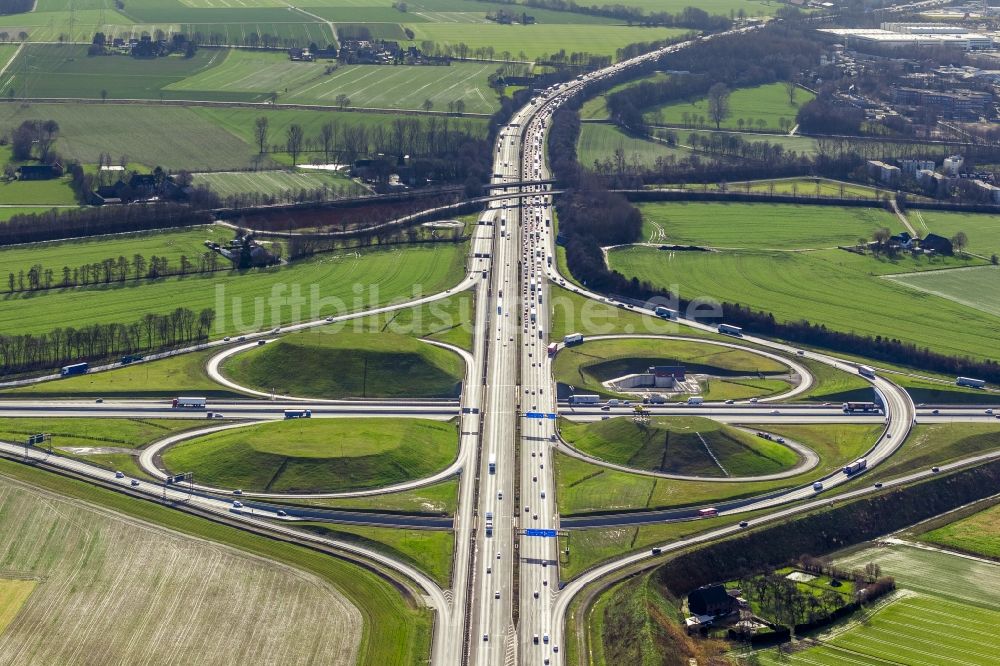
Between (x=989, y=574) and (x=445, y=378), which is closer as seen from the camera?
(x=989, y=574)

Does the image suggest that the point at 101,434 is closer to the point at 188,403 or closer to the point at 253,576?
the point at 188,403

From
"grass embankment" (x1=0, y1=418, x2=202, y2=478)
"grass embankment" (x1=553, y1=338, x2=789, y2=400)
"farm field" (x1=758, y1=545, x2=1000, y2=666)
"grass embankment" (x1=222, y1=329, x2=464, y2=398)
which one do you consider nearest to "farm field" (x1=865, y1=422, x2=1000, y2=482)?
"farm field" (x1=758, y1=545, x2=1000, y2=666)

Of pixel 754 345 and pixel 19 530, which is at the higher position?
pixel 754 345

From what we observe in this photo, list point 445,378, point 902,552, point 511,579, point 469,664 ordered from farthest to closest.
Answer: point 445,378, point 902,552, point 511,579, point 469,664

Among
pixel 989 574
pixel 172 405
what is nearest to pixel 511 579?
pixel 989 574

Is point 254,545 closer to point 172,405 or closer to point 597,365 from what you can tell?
point 172,405
